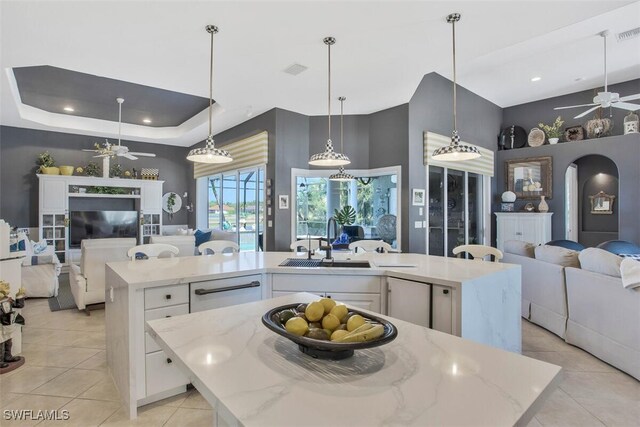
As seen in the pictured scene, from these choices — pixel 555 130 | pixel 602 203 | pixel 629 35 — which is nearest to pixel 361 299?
pixel 629 35

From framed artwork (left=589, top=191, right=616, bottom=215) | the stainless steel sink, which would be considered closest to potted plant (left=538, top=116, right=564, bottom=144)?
framed artwork (left=589, top=191, right=616, bottom=215)

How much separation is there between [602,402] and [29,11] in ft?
17.3

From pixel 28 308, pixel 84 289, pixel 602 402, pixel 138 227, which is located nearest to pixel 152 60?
pixel 84 289

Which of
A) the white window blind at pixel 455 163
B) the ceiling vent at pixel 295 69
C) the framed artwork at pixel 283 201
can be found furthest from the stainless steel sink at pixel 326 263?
the white window blind at pixel 455 163

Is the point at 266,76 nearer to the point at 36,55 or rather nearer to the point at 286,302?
the point at 36,55

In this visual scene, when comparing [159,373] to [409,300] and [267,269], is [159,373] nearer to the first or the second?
[267,269]

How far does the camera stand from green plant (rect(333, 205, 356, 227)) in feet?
18.6

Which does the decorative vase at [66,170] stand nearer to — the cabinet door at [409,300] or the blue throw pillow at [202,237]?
the blue throw pillow at [202,237]

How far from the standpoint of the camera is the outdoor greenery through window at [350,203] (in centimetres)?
551

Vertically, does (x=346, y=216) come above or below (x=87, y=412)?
above

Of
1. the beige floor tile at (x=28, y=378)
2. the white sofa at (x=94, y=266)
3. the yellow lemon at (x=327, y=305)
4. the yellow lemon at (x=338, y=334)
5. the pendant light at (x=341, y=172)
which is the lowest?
the beige floor tile at (x=28, y=378)

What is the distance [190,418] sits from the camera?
220 centimetres

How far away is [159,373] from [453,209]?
5.42m

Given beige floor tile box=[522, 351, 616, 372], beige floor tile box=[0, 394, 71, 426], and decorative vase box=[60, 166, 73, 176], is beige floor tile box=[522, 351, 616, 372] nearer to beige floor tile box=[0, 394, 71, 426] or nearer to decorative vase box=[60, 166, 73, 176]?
beige floor tile box=[0, 394, 71, 426]
